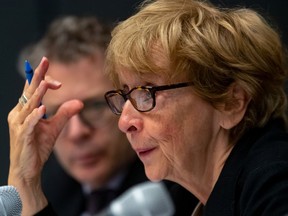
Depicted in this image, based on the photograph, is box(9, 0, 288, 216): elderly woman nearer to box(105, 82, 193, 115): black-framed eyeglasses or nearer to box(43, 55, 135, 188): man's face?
box(105, 82, 193, 115): black-framed eyeglasses

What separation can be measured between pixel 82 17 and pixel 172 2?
4.06 feet

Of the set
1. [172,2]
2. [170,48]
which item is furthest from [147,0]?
[170,48]

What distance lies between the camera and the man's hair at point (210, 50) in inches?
68.6

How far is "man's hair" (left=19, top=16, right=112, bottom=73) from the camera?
2.88 m

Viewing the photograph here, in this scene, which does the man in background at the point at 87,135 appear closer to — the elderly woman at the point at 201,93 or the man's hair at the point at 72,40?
the man's hair at the point at 72,40

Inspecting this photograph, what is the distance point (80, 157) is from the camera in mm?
2820

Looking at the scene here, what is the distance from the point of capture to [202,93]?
176 centimetres

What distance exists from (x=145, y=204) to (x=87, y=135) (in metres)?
0.91

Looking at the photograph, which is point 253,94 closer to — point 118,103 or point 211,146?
point 211,146

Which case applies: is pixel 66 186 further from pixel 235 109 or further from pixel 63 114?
pixel 235 109

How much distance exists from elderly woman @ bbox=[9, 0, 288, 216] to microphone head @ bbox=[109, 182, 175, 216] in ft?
0.41

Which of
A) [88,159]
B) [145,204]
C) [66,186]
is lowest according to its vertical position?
[66,186]

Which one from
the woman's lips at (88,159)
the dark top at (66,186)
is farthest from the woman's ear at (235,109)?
the woman's lips at (88,159)

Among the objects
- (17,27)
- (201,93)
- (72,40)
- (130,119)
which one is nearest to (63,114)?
(130,119)
